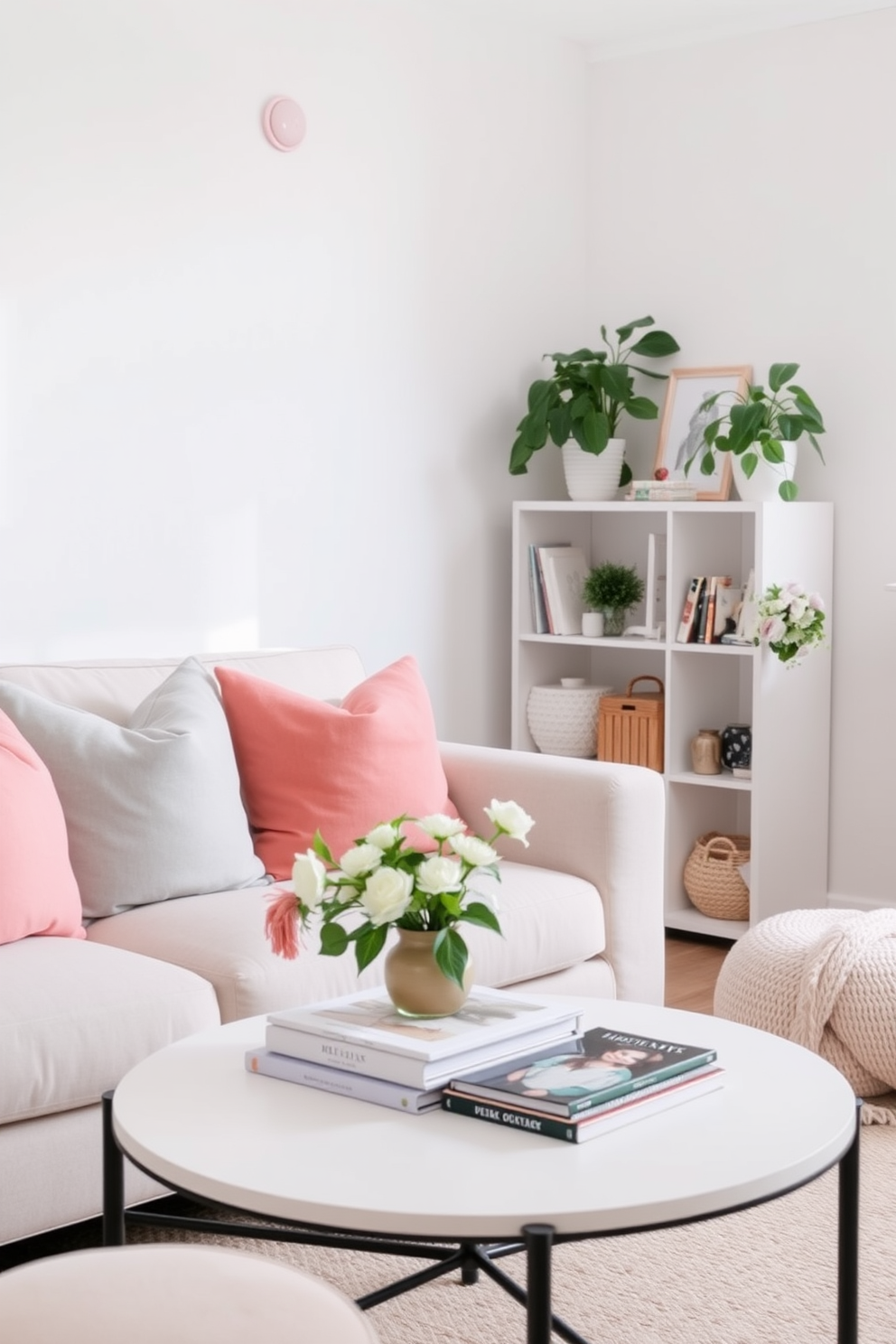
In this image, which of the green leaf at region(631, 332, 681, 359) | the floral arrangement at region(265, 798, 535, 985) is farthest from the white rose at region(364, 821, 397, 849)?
the green leaf at region(631, 332, 681, 359)

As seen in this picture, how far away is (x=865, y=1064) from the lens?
2.84 m

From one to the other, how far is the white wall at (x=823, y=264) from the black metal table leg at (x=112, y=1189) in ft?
8.68

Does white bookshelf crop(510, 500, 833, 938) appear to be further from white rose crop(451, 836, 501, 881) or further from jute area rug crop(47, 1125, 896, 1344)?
white rose crop(451, 836, 501, 881)

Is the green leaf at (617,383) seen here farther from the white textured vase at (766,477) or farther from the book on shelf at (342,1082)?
the book on shelf at (342,1082)

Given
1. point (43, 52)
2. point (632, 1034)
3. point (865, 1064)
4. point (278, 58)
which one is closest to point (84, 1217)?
point (632, 1034)

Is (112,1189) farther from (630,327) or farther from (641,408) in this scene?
(630,327)

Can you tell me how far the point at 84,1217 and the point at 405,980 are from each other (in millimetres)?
717

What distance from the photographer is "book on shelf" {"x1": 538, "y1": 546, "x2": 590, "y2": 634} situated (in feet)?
14.0

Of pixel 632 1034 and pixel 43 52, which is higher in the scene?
pixel 43 52

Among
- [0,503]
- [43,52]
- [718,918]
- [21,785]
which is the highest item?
[43,52]

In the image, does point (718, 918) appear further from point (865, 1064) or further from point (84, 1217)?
point (84, 1217)

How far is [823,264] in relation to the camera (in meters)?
4.08

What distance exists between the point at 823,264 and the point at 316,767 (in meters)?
2.16

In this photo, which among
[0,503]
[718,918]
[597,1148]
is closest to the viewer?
[597,1148]
